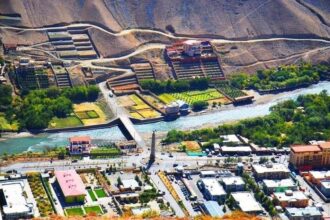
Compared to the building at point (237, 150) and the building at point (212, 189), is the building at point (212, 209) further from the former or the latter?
the building at point (237, 150)

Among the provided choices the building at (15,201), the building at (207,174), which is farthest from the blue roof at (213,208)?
the building at (15,201)

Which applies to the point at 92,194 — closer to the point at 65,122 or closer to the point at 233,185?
the point at 233,185

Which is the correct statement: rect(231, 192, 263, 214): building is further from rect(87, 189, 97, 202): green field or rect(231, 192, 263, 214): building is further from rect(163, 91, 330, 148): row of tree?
rect(163, 91, 330, 148): row of tree

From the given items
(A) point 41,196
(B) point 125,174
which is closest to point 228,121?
(B) point 125,174

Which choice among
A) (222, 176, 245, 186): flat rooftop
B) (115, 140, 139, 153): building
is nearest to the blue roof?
(222, 176, 245, 186): flat rooftop

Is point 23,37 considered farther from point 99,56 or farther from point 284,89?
point 284,89

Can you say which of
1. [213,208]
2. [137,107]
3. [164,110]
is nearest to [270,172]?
[213,208]
